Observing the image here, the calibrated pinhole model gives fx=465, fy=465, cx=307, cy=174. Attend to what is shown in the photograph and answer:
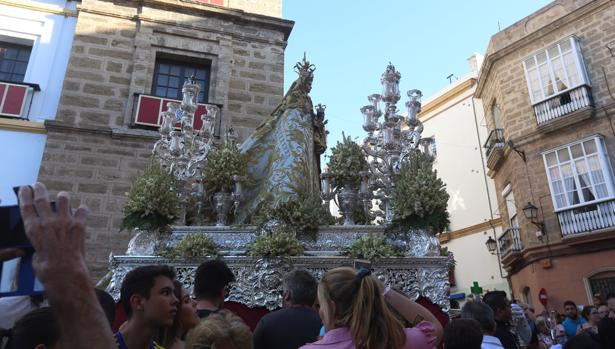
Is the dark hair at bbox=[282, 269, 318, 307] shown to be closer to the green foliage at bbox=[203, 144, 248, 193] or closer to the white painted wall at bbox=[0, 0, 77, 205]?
the green foliage at bbox=[203, 144, 248, 193]

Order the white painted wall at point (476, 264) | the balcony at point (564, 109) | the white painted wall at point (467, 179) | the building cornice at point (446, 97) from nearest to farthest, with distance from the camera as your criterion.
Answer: the balcony at point (564, 109) < the white painted wall at point (476, 264) < the white painted wall at point (467, 179) < the building cornice at point (446, 97)

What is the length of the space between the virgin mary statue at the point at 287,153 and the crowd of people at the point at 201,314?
1.38 m

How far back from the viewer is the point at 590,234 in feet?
38.9

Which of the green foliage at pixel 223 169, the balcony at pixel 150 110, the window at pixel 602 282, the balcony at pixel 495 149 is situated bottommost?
the window at pixel 602 282

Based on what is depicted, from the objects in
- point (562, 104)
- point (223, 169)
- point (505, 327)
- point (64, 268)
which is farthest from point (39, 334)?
point (562, 104)

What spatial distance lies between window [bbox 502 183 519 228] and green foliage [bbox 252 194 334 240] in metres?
11.9

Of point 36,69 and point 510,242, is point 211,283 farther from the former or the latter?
point 510,242

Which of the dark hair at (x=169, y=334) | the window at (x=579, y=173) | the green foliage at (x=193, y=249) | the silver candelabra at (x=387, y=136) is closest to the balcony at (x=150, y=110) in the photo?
the silver candelabra at (x=387, y=136)

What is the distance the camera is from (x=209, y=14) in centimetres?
991

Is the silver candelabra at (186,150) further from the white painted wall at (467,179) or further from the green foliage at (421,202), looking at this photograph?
the white painted wall at (467,179)

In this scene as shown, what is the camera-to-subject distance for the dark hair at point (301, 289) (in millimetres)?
2852

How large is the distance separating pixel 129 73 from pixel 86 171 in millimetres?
2190

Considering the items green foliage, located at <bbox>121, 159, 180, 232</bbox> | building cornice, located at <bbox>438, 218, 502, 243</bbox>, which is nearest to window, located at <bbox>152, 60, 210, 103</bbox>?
green foliage, located at <bbox>121, 159, 180, 232</bbox>

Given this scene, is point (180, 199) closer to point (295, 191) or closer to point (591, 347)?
point (295, 191)
